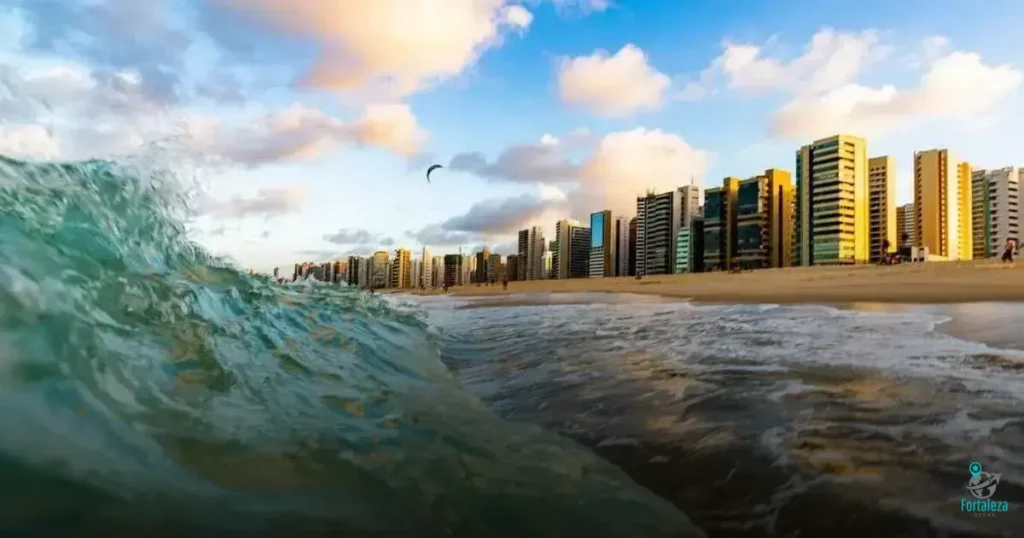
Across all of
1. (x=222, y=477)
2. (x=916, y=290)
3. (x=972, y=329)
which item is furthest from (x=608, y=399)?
(x=916, y=290)

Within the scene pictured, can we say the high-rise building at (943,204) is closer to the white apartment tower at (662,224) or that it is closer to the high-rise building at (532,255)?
the white apartment tower at (662,224)

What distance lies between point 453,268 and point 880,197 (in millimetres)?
108738

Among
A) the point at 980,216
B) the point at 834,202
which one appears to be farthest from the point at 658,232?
the point at 980,216

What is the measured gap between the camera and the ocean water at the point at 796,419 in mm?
2244

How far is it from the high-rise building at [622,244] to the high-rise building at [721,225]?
3517cm

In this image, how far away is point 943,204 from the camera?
211 ft

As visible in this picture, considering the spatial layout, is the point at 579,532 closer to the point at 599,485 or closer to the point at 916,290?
the point at 599,485

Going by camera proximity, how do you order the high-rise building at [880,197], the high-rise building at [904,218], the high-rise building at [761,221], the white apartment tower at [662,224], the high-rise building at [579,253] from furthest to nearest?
1. the high-rise building at [579,253]
2. the white apartment tower at [662,224]
3. the high-rise building at [904,218]
4. the high-rise building at [761,221]
5. the high-rise building at [880,197]

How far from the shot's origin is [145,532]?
186 cm

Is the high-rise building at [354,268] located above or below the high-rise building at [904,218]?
below

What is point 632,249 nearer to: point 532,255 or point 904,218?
point 532,255

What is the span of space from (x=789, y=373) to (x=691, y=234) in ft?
311

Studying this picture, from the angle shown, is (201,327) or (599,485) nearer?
(599,485)

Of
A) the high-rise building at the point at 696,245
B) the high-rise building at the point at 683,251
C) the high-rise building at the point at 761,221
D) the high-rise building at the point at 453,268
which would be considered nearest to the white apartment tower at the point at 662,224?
the high-rise building at the point at 683,251
